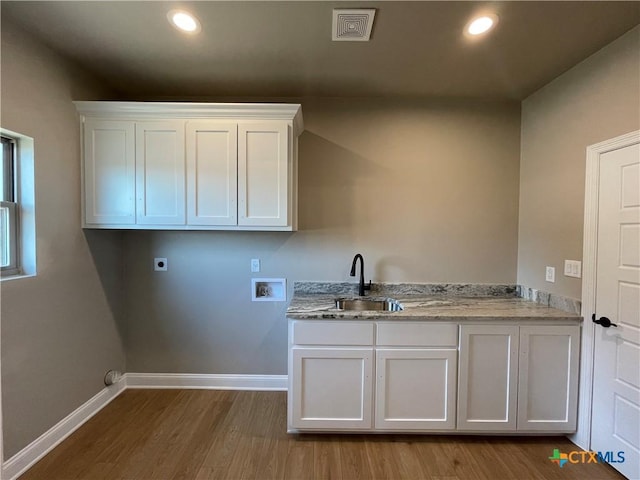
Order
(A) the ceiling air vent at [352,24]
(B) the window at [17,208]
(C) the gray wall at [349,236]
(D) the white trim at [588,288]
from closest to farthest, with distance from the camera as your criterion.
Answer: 1. (A) the ceiling air vent at [352,24]
2. (B) the window at [17,208]
3. (D) the white trim at [588,288]
4. (C) the gray wall at [349,236]

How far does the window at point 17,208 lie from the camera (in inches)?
72.6

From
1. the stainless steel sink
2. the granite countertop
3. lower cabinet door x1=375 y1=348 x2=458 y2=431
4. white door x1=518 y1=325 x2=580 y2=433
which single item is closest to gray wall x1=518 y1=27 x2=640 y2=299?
the granite countertop

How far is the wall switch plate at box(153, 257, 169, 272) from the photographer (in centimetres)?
273

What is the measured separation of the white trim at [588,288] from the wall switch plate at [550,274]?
0.87 feet

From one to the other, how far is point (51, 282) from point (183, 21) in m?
1.82

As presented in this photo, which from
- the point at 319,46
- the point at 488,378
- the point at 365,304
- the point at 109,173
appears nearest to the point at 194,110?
the point at 109,173

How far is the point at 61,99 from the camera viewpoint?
2119mm

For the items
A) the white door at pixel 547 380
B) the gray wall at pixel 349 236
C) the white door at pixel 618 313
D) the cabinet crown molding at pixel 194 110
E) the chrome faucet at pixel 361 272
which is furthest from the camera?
the gray wall at pixel 349 236

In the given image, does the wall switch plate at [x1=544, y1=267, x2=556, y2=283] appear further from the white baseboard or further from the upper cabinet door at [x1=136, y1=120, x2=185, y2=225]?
the upper cabinet door at [x1=136, y1=120, x2=185, y2=225]

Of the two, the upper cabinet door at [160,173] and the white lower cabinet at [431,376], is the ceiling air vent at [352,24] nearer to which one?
the upper cabinet door at [160,173]

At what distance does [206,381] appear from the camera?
2768 mm

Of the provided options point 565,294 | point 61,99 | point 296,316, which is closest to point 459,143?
point 565,294

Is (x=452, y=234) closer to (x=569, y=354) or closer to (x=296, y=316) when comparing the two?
(x=569, y=354)

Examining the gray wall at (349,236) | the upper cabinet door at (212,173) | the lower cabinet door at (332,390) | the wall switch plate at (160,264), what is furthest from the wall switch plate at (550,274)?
the wall switch plate at (160,264)
